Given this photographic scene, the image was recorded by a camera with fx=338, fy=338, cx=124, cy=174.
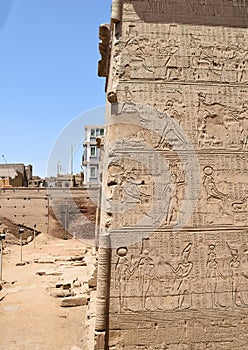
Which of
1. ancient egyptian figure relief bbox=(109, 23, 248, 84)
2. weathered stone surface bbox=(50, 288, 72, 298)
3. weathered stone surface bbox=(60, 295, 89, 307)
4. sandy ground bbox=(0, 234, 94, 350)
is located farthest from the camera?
weathered stone surface bbox=(50, 288, 72, 298)

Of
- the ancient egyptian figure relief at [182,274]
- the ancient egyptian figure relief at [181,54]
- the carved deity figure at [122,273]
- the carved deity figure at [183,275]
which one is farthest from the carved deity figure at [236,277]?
the ancient egyptian figure relief at [181,54]

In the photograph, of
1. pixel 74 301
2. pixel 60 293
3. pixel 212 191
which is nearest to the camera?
pixel 212 191

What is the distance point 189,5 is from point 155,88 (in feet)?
4.11

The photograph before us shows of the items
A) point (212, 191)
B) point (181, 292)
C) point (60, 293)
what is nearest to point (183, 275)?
point (181, 292)

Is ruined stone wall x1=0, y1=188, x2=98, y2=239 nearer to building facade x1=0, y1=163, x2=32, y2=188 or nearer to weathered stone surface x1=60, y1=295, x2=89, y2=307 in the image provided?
building facade x1=0, y1=163, x2=32, y2=188

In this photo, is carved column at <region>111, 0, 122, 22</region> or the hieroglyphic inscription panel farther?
carved column at <region>111, 0, 122, 22</region>

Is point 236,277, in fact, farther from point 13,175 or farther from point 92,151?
point 92,151

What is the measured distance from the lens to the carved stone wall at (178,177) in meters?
3.79

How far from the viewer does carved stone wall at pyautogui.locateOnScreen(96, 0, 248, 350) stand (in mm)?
3785

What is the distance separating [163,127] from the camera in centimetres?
413

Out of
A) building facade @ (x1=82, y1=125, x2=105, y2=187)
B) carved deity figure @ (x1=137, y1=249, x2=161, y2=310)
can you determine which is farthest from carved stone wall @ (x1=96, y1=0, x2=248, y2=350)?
building facade @ (x1=82, y1=125, x2=105, y2=187)

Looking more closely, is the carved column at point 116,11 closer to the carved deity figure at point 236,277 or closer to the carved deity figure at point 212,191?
the carved deity figure at point 212,191

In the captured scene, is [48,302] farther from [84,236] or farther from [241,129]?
[84,236]

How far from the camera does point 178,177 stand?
4.06m
